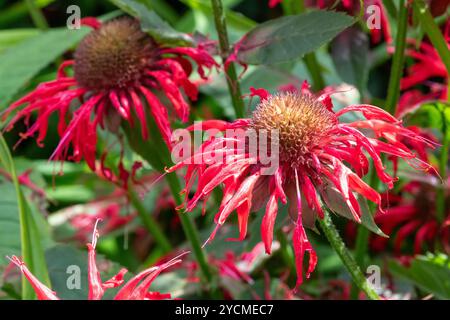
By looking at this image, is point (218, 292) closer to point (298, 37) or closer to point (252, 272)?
point (252, 272)

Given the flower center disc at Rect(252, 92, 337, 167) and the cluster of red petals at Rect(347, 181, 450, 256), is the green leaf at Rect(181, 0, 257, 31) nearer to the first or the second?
the cluster of red petals at Rect(347, 181, 450, 256)

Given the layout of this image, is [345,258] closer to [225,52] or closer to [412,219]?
[225,52]

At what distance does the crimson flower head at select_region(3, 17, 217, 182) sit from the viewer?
789mm

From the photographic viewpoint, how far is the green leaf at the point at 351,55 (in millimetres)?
876

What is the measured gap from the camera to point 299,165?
628 millimetres

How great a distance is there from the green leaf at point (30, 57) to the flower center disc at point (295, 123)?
0.39m

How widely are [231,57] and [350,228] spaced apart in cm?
39

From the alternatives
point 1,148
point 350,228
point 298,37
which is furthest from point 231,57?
point 350,228

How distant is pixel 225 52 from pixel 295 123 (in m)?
0.16

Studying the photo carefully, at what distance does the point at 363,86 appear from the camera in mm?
866

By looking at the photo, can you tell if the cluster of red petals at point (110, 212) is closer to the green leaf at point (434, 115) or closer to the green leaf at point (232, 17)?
the green leaf at point (232, 17)

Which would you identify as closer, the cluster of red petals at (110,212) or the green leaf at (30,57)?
the green leaf at (30,57)

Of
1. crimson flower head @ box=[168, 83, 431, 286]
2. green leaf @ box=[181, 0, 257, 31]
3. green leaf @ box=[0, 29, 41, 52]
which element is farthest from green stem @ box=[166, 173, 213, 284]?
green leaf @ box=[0, 29, 41, 52]

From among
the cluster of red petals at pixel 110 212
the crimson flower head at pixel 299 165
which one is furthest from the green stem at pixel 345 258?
the cluster of red petals at pixel 110 212
